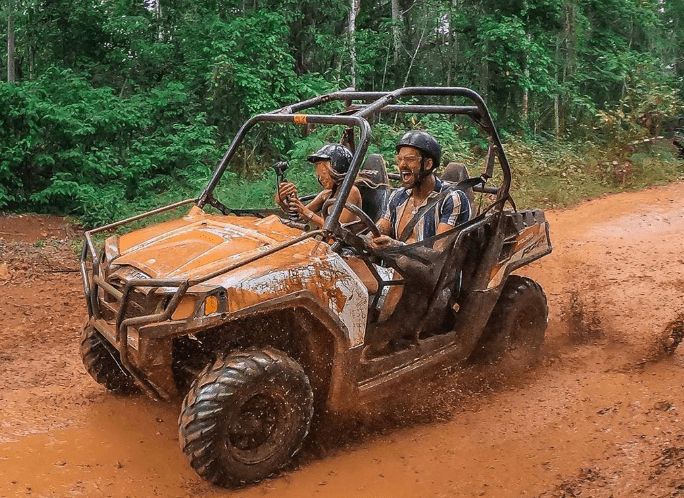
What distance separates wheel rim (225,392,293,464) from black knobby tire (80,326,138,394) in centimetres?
113

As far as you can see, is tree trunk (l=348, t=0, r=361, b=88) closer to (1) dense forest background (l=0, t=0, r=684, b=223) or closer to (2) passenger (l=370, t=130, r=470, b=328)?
(1) dense forest background (l=0, t=0, r=684, b=223)

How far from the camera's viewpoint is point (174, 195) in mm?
10156

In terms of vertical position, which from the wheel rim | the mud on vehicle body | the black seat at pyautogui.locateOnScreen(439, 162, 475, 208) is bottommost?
the wheel rim

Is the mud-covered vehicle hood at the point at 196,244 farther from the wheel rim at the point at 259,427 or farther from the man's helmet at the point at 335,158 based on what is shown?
the wheel rim at the point at 259,427

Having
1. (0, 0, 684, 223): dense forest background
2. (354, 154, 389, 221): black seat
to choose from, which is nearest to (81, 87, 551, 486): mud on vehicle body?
(354, 154, 389, 221): black seat

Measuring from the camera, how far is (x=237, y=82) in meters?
11.1

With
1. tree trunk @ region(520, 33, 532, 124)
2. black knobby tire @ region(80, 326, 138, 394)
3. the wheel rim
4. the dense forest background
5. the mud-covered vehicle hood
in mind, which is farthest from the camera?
tree trunk @ region(520, 33, 532, 124)

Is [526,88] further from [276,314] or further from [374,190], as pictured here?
[276,314]

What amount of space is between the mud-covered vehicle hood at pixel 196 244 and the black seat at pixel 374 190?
3.49ft

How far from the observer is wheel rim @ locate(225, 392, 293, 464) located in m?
3.59

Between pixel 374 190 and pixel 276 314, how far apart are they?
1691mm

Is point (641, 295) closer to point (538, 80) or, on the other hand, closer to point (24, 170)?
point (24, 170)

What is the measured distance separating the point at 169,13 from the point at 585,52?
36.8ft

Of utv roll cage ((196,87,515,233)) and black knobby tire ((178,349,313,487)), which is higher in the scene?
utv roll cage ((196,87,515,233))
